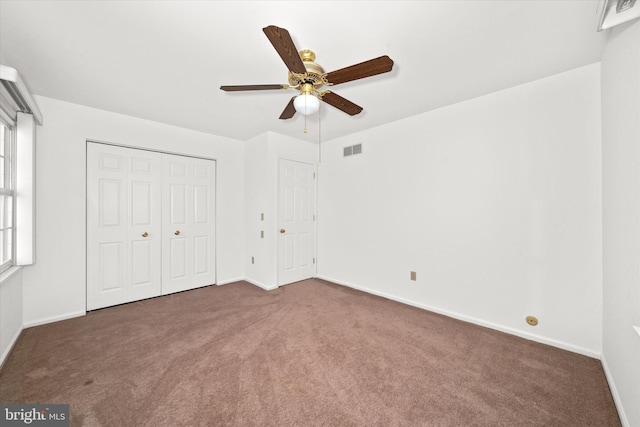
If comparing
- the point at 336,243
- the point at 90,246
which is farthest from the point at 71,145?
the point at 336,243

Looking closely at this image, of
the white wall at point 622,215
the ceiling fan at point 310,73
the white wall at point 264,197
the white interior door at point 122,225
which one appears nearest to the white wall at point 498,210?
the white wall at point 622,215

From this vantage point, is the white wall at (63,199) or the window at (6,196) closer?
the window at (6,196)

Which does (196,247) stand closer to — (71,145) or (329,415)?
(71,145)

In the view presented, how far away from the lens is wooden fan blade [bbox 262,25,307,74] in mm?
1296

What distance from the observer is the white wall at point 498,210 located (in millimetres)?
2258

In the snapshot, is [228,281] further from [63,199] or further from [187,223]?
[63,199]

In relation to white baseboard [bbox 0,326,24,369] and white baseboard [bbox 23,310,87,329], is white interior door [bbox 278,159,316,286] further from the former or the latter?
white baseboard [bbox 0,326,24,369]

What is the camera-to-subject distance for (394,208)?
11.9ft

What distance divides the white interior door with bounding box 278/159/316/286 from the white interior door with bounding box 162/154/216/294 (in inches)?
45.6

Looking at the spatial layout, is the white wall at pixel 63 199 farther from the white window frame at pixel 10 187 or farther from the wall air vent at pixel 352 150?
the wall air vent at pixel 352 150

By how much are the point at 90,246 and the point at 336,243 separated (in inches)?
134

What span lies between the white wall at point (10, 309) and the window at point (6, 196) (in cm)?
18

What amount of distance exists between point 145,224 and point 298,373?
3.00m

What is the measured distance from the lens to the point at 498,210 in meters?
2.71
